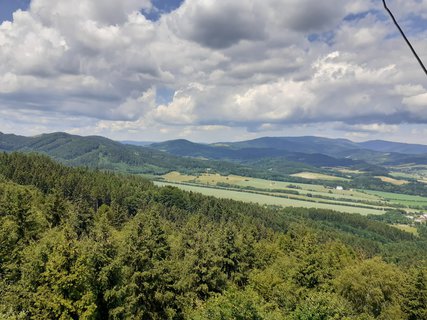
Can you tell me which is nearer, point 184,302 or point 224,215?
point 184,302

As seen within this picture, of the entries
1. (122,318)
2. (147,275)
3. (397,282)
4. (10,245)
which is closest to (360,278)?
(397,282)

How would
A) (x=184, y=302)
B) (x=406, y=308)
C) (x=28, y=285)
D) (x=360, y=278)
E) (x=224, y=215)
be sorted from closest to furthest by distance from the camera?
1. (x=28, y=285)
2. (x=184, y=302)
3. (x=406, y=308)
4. (x=360, y=278)
5. (x=224, y=215)

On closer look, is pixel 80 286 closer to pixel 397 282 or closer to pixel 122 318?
pixel 122 318

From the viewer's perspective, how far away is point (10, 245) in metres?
38.2

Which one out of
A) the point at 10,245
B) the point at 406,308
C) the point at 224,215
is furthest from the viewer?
the point at 224,215

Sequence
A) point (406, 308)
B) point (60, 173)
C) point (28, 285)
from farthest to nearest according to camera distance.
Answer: point (60, 173) < point (406, 308) < point (28, 285)

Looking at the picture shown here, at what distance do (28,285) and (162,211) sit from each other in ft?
345

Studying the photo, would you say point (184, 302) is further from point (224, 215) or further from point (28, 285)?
point (224, 215)

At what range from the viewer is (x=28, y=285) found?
29.3 metres

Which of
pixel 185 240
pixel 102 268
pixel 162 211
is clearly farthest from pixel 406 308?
pixel 162 211

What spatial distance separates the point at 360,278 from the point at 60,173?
120m

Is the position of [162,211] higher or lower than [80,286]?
lower

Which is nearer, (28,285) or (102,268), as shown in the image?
(28,285)

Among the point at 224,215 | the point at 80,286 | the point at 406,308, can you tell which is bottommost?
the point at 224,215
